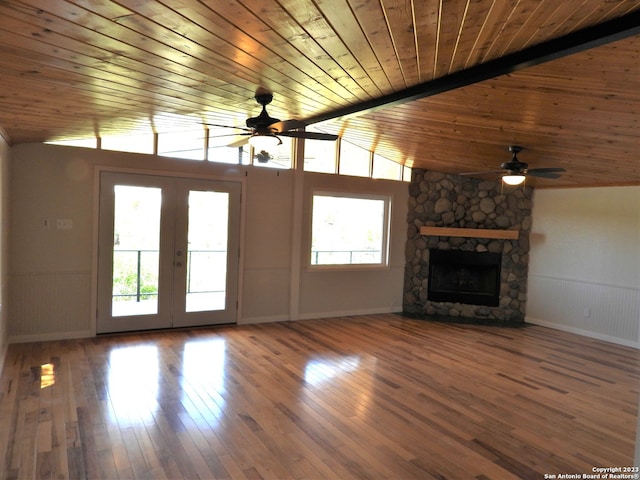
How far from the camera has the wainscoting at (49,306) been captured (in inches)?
187

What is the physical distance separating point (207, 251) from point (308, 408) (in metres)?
3.13

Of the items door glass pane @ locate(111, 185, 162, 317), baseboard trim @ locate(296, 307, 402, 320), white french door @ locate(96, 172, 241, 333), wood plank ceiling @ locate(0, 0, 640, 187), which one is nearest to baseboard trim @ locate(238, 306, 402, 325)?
baseboard trim @ locate(296, 307, 402, 320)

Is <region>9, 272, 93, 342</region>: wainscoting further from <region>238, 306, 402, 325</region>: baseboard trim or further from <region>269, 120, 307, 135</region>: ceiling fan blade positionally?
<region>269, 120, 307, 135</region>: ceiling fan blade

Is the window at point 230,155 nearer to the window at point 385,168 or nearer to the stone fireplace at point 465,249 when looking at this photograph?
the window at point 385,168

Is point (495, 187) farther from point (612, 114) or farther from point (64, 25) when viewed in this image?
point (64, 25)

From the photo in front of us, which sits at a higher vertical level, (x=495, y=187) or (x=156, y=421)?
(x=495, y=187)

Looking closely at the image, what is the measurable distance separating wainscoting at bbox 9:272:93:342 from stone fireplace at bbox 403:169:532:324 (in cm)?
513

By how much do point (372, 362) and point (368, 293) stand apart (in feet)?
8.47

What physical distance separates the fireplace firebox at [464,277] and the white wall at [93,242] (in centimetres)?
68

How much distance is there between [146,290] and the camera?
5.45 metres

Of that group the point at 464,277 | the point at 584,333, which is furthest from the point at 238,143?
the point at 584,333

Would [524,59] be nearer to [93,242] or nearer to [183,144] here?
[183,144]

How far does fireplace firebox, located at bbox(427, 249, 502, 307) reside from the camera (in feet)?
23.5

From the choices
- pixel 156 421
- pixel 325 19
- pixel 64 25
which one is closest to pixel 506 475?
pixel 156 421
